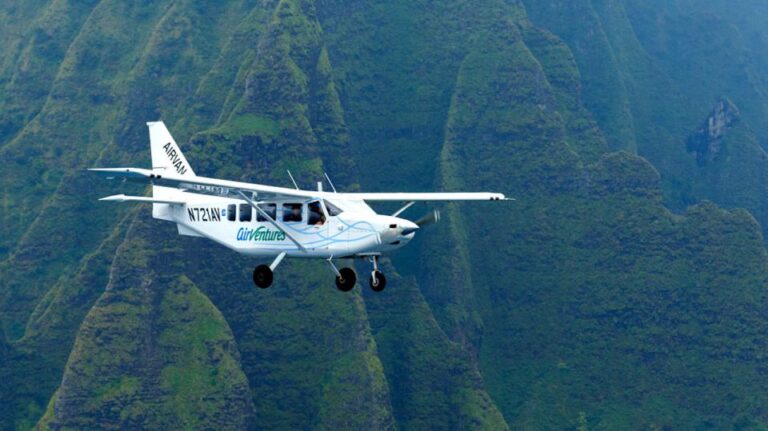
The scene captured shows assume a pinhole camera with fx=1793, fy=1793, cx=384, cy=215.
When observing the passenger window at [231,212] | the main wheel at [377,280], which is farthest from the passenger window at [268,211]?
the main wheel at [377,280]

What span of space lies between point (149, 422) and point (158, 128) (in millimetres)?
103366

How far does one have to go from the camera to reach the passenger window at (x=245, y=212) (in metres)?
85.9

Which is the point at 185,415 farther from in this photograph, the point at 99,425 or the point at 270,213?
the point at 270,213

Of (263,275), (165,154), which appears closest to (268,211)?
(263,275)

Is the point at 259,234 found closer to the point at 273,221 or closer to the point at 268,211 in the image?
the point at 268,211

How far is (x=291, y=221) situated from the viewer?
84.2m

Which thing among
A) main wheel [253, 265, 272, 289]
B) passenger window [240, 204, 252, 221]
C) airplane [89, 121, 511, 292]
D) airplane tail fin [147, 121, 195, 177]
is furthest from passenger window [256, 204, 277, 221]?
airplane tail fin [147, 121, 195, 177]

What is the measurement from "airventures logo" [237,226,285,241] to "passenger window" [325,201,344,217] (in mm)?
2493

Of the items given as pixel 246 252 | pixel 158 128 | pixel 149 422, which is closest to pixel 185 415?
pixel 149 422

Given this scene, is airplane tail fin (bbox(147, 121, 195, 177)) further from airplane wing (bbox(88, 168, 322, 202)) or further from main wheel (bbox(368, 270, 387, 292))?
main wheel (bbox(368, 270, 387, 292))

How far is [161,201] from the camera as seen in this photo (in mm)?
89562

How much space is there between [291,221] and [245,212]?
9.99ft

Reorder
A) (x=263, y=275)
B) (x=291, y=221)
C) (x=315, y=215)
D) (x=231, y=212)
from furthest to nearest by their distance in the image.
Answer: (x=231, y=212) → (x=263, y=275) → (x=291, y=221) → (x=315, y=215)

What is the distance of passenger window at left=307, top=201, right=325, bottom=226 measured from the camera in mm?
83500
